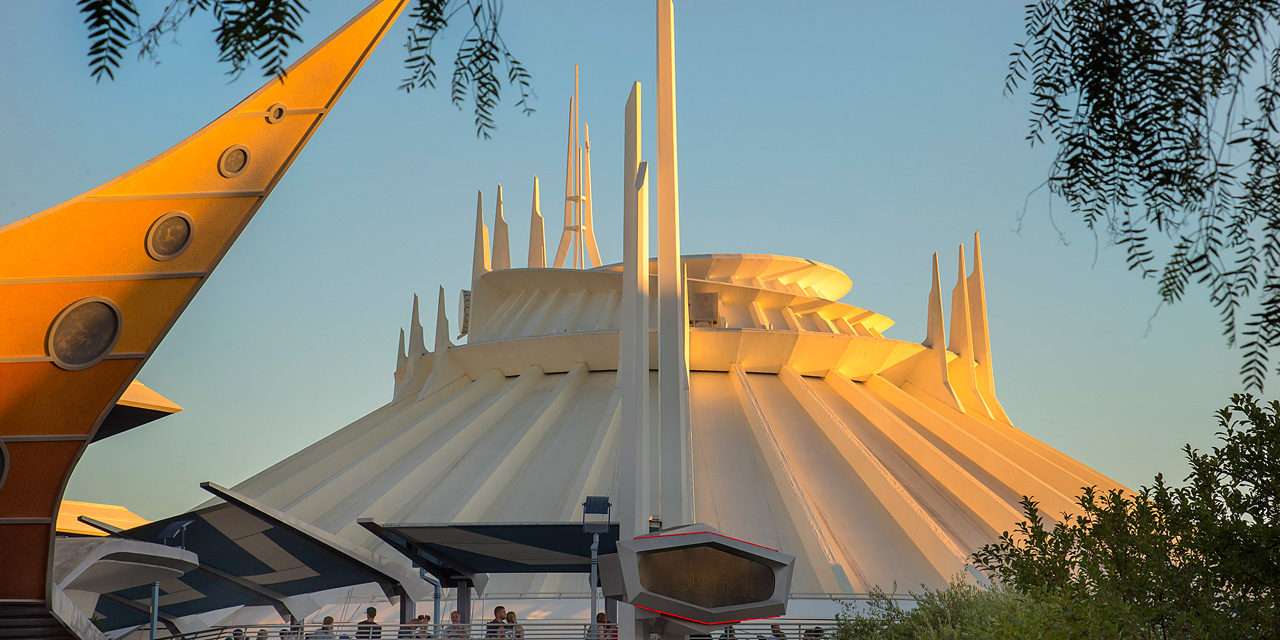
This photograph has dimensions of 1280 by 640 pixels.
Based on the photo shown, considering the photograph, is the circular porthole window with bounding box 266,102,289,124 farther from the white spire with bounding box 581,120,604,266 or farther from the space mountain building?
the white spire with bounding box 581,120,604,266

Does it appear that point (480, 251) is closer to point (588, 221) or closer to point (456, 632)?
point (588, 221)

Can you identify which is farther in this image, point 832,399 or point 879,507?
point 832,399

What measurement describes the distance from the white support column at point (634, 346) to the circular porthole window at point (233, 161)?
21.0 feet

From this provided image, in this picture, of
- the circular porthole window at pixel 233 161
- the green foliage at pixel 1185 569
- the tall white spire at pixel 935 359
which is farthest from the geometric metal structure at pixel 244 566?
the tall white spire at pixel 935 359

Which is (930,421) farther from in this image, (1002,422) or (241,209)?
(241,209)

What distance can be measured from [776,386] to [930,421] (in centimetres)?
374

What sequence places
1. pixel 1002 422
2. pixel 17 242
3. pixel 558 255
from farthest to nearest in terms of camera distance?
pixel 558 255 → pixel 1002 422 → pixel 17 242

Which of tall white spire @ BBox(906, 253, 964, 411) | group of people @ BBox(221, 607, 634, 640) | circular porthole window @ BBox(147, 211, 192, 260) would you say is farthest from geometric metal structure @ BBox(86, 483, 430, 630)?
tall white spire @ BBox(906, 253, 964, 411)

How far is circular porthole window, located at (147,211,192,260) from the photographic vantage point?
1334cm

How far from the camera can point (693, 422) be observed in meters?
27.2

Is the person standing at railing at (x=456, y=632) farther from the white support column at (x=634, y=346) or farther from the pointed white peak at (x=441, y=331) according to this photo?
the pointed white peak at (x=441, y=331)

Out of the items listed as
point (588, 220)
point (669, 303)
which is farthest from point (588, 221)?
point (669, 303)

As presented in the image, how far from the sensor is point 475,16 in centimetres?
330

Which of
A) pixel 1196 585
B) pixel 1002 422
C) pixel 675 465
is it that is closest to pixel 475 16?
pixel 1196 585
